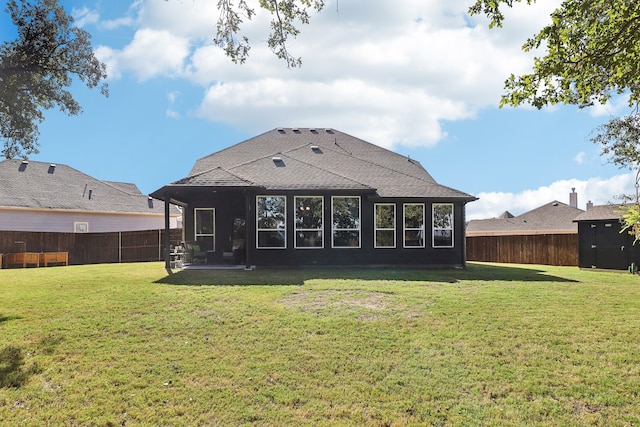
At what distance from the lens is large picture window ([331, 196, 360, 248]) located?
1587 centimetres

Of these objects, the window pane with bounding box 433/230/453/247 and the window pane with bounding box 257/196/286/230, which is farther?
the window pane with bounding box 433/230/453/247

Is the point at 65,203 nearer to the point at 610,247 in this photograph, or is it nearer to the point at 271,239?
the point at 271,239

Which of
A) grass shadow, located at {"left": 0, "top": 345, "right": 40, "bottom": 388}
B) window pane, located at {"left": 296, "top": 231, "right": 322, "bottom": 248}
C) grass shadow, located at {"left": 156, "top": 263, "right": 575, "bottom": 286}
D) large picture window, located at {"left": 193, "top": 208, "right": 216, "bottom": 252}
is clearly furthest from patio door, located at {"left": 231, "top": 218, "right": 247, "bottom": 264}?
grass shadow, located at {"left": 0, "top": 345, "right": 40, "bottom": 388}

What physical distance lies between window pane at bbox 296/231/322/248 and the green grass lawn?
5771 millimetres

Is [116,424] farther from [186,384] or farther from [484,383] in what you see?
[484,383]

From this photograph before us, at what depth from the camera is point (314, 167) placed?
58.1ft

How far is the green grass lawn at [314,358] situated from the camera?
188 inches

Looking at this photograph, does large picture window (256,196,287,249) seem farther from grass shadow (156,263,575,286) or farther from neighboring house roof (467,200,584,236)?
neighboring house roof (467,200,584,236)

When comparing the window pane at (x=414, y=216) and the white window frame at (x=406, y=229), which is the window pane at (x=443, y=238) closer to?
the white window frame at (x=406, y=229)

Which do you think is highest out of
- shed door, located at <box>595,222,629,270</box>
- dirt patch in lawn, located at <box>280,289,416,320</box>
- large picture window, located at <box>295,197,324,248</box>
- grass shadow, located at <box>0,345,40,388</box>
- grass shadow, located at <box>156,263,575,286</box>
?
large picture window, located at <box>295,197,324,248</box>

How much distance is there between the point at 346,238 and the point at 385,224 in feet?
5.15

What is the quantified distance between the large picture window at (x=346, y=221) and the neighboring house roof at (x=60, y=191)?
16.4 metres

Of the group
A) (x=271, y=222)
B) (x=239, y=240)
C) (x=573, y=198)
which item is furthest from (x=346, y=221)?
(x=573, y=198)

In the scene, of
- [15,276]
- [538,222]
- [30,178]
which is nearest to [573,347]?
[15,276]
